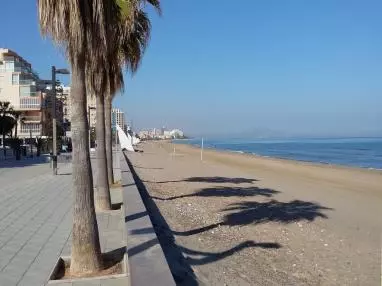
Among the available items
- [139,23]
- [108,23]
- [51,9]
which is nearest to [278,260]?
[108,23]

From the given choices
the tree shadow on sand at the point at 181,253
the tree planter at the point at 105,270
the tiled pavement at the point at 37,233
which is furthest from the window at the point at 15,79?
the tree planter at the point at 105,270

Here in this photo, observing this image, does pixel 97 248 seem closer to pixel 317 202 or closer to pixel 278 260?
pixel 278 260

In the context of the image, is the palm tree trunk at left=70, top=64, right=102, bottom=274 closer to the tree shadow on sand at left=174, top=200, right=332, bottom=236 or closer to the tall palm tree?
the tall palm tree

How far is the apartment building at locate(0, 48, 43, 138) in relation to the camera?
112375mm

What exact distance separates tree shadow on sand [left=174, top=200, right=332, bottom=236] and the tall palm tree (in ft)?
11.8

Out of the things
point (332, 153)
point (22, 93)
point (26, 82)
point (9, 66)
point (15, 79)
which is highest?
point (9, 66)

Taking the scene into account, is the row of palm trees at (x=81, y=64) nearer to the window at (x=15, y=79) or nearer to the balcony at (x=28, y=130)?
the balcony at (x=28, y=130)

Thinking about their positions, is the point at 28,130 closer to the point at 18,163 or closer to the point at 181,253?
the point at 18,163

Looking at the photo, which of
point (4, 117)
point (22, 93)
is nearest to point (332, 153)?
point (4, 117)

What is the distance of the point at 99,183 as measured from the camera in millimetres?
10805

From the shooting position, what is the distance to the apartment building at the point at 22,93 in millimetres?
112375

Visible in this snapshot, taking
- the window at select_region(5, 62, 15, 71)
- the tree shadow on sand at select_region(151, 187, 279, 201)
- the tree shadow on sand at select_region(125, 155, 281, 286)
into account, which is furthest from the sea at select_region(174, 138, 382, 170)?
the window at select_region(5, 62, 15, 71)

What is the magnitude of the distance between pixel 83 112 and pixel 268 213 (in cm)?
807

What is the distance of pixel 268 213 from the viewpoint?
1312cm
